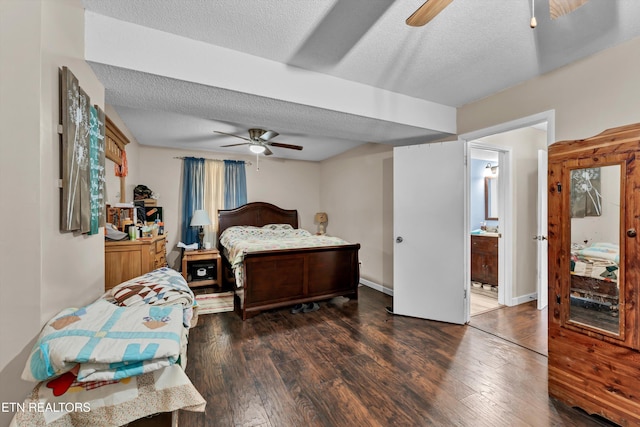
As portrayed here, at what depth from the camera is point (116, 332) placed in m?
1.02

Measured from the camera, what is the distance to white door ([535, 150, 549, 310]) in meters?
3.30

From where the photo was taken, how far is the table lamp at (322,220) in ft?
18.7

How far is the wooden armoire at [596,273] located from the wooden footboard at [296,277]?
89.0 inches

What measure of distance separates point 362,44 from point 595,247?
2031 mm

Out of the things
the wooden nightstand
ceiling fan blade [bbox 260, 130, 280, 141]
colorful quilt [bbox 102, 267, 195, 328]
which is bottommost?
the wooden nightstand

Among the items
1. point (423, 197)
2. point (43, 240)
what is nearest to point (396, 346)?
point (423, 197)

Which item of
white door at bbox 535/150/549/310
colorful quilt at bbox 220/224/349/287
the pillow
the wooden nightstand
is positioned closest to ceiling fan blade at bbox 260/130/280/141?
colorful quilt at bbox 220/224/349/287

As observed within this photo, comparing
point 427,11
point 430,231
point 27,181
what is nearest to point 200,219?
point 27,181

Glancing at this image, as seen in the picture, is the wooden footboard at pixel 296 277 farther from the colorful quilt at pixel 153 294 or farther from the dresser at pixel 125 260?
the colorful quilt at pixel 153 294

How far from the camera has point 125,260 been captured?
230 cm

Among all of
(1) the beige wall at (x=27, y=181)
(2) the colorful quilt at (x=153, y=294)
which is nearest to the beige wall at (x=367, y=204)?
(2) the colorful quilt at (x=153, y=294)

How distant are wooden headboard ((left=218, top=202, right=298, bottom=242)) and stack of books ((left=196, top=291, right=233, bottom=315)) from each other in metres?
1.35

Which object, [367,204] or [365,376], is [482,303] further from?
[365,376]
